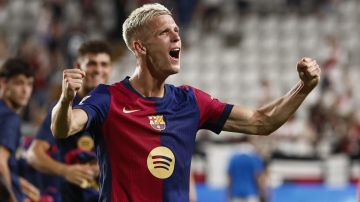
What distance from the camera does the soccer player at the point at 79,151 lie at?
6691 mm

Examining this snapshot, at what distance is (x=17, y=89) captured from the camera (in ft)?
24.3

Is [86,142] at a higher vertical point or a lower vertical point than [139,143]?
higher

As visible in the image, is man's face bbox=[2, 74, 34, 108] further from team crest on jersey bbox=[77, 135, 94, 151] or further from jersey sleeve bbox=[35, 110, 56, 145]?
team crest on jersey bbox=[77, 135, 94, 151]

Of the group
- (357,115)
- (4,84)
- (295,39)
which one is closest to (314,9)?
(295,39)

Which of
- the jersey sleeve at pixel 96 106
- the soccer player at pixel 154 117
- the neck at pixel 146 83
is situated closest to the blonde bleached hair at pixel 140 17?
the soccer player at pixel 154 117

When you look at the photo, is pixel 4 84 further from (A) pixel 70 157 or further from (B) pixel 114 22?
(B) pixel 114 22

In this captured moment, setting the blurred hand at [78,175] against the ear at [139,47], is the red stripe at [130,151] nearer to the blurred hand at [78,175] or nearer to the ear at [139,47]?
the ear at [139,47]

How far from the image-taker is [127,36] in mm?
5098

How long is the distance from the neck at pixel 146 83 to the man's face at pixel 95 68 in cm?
189

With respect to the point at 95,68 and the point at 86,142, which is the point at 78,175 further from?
the point at 95,68

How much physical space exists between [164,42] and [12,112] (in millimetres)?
2565

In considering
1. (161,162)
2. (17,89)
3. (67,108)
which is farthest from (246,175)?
(67,108)

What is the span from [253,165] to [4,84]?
220 inches

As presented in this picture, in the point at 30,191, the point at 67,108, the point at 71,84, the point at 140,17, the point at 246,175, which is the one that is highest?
the point at 140,17
